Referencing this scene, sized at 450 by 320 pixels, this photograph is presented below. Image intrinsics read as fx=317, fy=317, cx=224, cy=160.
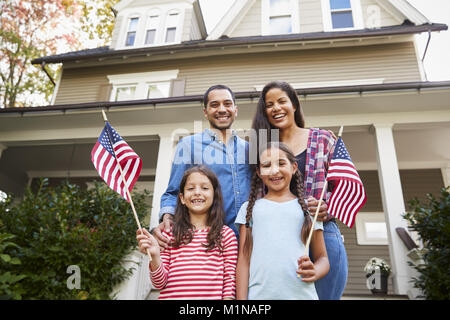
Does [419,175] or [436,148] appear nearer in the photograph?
[436,148]

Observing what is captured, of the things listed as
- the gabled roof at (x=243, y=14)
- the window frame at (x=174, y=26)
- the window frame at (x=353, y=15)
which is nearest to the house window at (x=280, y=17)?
the gabled roof at (x=243, y=14)

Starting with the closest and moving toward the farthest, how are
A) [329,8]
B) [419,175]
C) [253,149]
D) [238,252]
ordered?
[238,252], [253,149], [419,175], [329,8]

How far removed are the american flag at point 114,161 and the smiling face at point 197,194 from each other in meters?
0.41

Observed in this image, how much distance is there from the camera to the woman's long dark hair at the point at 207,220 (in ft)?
5.70

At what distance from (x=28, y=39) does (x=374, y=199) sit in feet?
54.5

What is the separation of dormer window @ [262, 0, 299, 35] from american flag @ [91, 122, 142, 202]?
8.17 metres

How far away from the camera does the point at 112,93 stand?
939cm

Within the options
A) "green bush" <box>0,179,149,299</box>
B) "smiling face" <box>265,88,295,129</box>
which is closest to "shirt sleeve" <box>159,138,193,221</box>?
"smiling face" <box>265,88,295,129</box>

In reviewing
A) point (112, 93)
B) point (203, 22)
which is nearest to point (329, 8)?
point (203, 22)

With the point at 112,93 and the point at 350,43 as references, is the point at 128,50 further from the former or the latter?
the point at 350,43

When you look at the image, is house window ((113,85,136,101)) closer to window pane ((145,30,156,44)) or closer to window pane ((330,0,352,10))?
window pane ((145,30,156,44))

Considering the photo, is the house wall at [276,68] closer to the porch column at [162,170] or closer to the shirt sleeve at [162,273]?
the porch column at [162,170]
